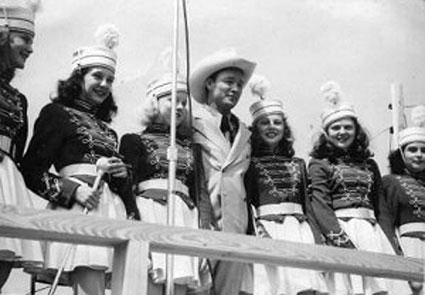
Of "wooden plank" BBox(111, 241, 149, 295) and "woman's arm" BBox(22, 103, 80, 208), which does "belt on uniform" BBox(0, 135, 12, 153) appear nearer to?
"woman's arm" BBox(22, 103, 80, 208)

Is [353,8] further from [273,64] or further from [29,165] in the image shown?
[29,165]

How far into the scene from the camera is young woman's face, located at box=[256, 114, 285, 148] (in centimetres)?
444

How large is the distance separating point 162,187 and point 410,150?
1.72 metres

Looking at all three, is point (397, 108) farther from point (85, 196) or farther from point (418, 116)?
point (85, 196)

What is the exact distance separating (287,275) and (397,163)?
126 cm

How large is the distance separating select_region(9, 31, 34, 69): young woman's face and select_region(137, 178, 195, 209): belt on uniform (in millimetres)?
776

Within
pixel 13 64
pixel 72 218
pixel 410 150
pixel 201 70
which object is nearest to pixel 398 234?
pixel 410 150

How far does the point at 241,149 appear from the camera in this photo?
4219 mm

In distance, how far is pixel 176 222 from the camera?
149 inches

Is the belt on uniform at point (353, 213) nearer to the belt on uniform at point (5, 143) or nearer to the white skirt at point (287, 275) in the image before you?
the white skirt at point (287, 275)

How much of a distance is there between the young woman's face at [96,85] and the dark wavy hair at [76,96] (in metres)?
0.03

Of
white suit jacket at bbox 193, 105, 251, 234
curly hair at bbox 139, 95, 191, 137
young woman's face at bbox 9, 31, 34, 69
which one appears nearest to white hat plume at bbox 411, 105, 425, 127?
white suit jacket at bbox 193, 105, 251, 234

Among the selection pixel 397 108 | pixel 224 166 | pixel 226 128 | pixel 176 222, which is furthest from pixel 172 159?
pixel 397 108

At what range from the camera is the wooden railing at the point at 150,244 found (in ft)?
7.21
